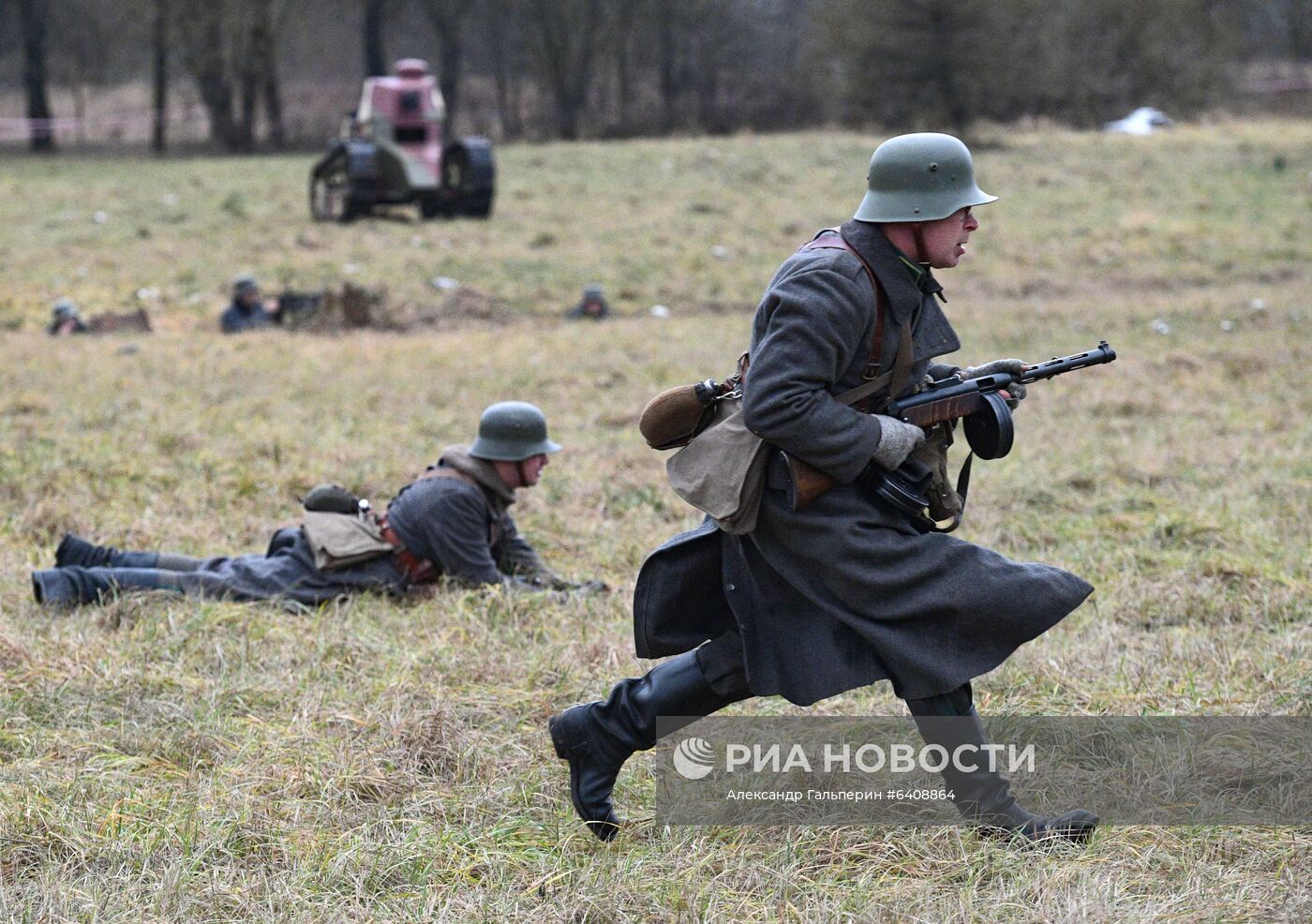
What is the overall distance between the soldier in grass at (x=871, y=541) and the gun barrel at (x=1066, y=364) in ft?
0.15

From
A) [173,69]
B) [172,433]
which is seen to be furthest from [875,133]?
[172,433]

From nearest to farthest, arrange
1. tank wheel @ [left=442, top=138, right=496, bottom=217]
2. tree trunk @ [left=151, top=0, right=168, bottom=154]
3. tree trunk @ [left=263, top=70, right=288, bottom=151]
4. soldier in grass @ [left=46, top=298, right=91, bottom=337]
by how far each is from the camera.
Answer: soldier in grass @ [left=46, top=298, right=91, bottom=337] < tank wheel @ [left=442, top=138, right=496, bottom=217] < tree trunk @ [left=151, top=0, right=168, bottom=154] < tree trunk @ [left=263, top=70, right=288, bottom=151]

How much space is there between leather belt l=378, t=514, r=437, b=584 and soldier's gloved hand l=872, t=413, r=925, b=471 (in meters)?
2.72

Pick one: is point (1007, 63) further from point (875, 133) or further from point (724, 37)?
point (724, 37)

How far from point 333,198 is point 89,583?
15966 millimetres

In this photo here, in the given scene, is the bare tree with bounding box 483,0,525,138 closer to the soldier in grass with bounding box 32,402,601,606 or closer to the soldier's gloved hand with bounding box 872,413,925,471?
the soldier in grass with bounding box 32,402,601,606

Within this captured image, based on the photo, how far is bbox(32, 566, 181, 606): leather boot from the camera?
5.18m

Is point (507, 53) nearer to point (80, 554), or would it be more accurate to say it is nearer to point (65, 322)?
point (65, 322)

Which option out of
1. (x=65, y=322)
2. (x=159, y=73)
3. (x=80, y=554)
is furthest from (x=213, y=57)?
(x=80, y=554)

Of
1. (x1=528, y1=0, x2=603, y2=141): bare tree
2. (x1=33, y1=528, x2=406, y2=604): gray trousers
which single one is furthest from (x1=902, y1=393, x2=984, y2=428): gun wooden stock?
(x1=528, y1=0, x2=603, y2=141): bare tree

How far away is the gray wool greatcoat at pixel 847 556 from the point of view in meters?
3.08

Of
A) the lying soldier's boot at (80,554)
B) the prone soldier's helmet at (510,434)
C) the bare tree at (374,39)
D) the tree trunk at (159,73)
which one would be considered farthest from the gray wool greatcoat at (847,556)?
the bare tree at (374,39)

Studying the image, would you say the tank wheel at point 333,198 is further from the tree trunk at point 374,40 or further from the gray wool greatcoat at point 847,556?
the tree trunk at point 374,40

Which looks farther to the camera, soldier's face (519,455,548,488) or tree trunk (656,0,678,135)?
tree trunk (656,0,678,135)
